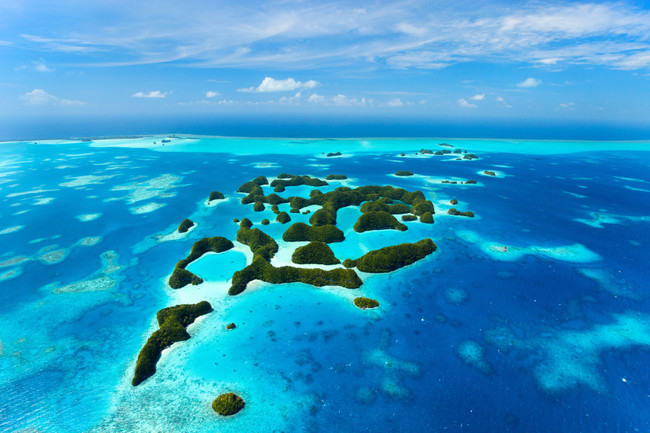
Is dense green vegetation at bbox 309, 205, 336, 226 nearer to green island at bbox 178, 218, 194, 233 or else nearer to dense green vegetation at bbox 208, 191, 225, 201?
green island at bbox 178, 218, 194, 233

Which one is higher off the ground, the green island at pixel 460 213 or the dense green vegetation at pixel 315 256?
the green island at pixel 460 213

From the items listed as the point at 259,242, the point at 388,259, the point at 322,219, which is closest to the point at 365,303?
the point at 388,259

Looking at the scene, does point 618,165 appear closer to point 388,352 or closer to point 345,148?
point 345,148

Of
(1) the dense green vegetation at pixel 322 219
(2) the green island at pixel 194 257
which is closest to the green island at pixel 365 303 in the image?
(2) the green island at pixel 194 257

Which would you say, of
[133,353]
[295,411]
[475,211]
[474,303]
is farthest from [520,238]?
[133,353]

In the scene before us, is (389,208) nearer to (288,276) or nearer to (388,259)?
(388,259)

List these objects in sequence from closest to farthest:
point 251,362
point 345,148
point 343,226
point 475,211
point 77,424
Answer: point 77,424 < point 251,362 < point 343,226 < point 475,211 < point 345,148

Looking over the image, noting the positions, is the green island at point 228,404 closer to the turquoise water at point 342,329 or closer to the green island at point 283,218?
the turquoise water at point 342,329

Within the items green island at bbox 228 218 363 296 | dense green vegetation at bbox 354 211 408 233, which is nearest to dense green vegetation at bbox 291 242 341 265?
green island at bbox 228 218 363 296
